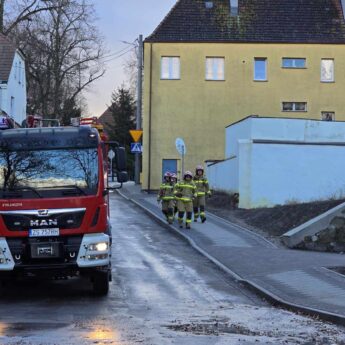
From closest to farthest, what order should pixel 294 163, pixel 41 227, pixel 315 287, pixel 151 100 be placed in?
pixel 41 227
pixel 315 287
pixel 294 163
pixel 151 100

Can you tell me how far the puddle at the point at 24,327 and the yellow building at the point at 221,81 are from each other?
30.2m

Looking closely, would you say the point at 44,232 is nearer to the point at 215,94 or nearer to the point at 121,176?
the point at 121,176

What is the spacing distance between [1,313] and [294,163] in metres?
16.2

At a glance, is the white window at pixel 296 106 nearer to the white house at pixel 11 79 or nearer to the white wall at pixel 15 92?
the white house at pixel 11 79

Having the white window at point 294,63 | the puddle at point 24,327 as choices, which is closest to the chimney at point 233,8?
the white window at point 294,63

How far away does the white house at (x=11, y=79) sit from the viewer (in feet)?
142

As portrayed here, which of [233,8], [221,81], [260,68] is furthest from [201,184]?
[233,8]

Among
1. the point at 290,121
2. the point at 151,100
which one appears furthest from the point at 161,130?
the point at 290,121

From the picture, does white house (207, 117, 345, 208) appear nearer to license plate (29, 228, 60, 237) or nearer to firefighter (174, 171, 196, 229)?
firefighter (174, 171, 196, 229)

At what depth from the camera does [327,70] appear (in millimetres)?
39125

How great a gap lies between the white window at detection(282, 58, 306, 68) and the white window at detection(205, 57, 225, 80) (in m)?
3.72

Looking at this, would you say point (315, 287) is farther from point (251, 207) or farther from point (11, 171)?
point (251, 207)

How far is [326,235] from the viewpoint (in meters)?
16.1

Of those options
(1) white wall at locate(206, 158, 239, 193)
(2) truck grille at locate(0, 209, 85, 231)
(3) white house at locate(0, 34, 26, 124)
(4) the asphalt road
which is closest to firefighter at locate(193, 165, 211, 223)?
(1) white wall at locate(206, 158, 239, 193)
